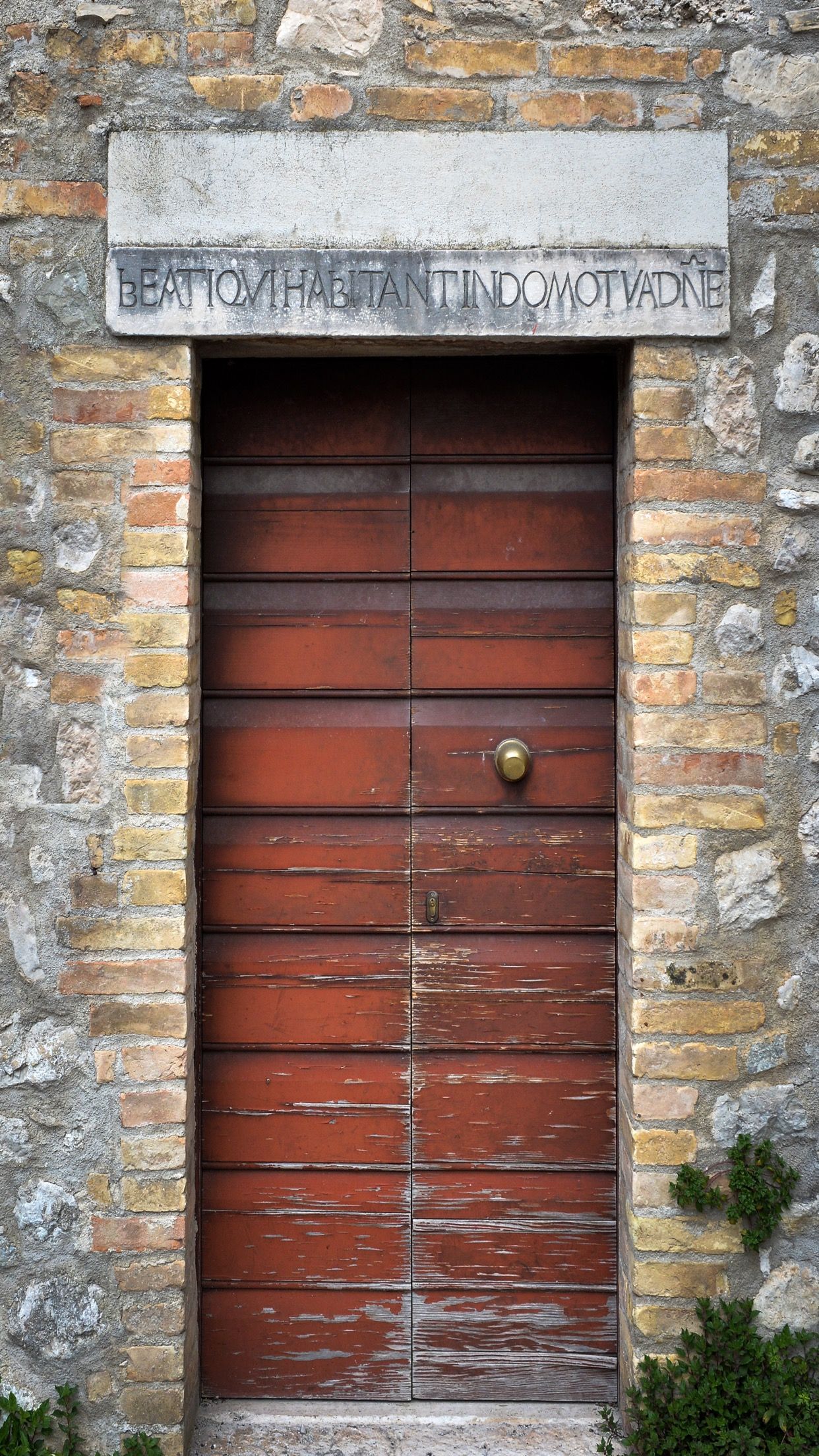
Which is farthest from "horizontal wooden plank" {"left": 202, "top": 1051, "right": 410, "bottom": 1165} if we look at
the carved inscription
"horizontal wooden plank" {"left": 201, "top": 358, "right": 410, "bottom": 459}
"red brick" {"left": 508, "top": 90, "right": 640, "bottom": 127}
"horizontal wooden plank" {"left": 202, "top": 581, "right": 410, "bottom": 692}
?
"red brick" {"left": 508, "top": 90, "right": 640, "bottom": 127}

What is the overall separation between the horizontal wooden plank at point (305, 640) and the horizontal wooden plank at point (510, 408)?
0.39m

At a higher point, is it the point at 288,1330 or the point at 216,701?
the point at 216,701

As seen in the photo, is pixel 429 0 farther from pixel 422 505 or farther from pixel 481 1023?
pixel 481 1023

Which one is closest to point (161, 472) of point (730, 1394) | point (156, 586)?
point (156, 586)

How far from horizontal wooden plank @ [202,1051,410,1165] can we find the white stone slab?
183cm

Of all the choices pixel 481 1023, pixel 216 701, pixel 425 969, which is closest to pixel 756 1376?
pixel 481 1023

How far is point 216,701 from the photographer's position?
8.70 feet

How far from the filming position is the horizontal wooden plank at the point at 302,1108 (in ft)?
8.66

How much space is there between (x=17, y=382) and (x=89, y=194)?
1.39ft

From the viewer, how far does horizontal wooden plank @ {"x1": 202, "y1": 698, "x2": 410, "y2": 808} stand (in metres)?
2.65

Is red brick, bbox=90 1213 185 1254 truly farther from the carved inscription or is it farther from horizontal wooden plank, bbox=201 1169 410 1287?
the carved inscription

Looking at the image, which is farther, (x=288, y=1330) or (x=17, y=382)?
(x=288, y=1330)

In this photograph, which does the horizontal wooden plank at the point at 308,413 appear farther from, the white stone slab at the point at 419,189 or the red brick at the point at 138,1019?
the red brick at the point at 138,1019

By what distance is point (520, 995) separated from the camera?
264 cm
